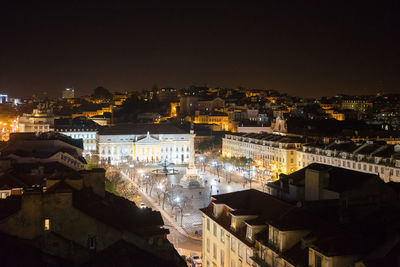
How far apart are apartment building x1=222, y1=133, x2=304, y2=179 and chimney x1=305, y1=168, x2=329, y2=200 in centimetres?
5208

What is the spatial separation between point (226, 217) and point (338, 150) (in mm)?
46354

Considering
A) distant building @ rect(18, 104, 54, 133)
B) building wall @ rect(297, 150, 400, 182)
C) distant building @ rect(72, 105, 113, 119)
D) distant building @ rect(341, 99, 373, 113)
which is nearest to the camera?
building wall @ rect(297, 150, 400, 182)

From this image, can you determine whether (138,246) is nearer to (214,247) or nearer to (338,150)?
(214,247)

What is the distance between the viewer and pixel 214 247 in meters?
27.0

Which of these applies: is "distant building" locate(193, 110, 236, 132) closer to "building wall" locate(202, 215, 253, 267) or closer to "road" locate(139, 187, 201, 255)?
"road" locate(139, 187, 201, 255)

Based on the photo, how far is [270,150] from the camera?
86062mm

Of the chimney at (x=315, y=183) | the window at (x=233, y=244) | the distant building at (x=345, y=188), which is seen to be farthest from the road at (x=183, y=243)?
the chimney at (x=315, y=183)

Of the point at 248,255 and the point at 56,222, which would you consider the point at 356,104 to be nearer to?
the point at 248,255

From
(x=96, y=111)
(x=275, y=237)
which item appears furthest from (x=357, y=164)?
(x=96, y=111)

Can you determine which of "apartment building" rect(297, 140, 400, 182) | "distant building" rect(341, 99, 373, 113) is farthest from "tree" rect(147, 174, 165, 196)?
"distant building" rect(341, 99, 373, 113)

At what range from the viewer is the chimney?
27328mm

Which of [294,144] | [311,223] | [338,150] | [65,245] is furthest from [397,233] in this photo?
[294,144]

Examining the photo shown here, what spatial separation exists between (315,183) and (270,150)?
58.9 metres

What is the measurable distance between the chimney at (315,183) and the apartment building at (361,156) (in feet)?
104
